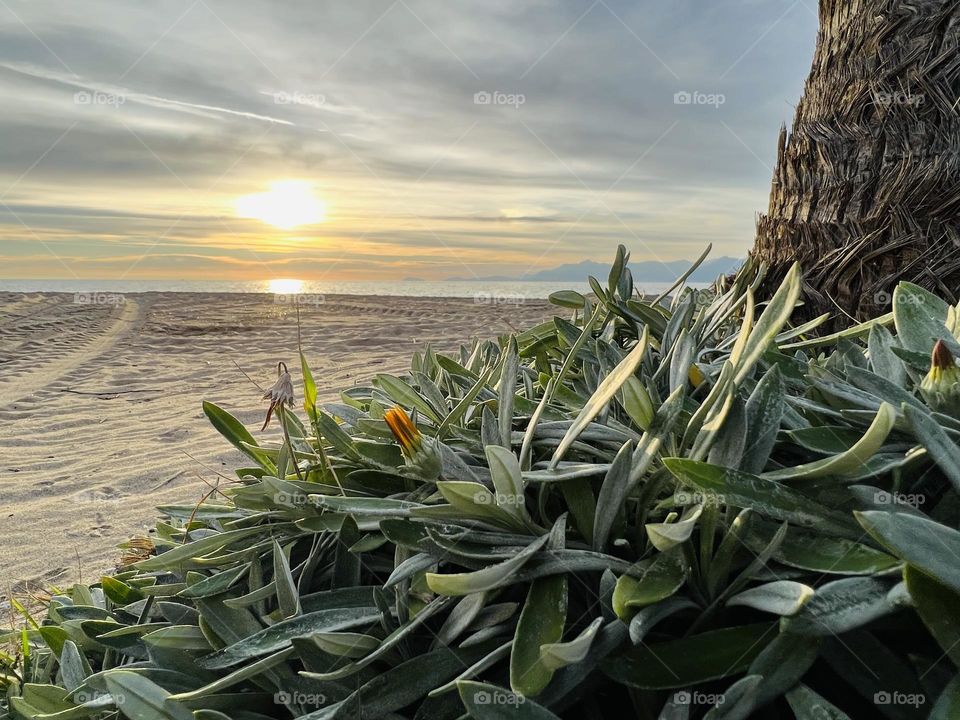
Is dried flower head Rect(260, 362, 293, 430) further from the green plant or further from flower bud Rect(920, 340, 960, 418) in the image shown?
flower bud Rect(920, 340, 960, 418)

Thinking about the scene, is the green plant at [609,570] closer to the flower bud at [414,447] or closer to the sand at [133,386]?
the flower bud at [414,447]

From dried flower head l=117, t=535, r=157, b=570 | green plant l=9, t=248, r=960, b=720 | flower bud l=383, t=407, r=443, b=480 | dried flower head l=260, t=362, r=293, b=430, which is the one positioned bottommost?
dried flower head l=117, t=535, r=157, b=570

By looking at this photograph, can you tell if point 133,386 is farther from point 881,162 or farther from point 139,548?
point 881,162

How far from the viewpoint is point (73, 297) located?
18.5 m

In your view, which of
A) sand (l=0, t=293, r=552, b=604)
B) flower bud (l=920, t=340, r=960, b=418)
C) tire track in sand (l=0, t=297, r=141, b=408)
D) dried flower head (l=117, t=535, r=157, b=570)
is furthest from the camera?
tire track in sand (l=0, t=297, r=141, b=408)

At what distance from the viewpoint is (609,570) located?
881 mm

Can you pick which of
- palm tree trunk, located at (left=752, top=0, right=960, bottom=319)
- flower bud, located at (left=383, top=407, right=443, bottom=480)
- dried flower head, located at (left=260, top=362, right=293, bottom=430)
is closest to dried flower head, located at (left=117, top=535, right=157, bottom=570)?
dried flower head, located at (left=260, top=362, right=293, bottom=430)

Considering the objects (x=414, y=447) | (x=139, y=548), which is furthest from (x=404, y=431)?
(x=139, y=548)

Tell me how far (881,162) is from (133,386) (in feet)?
27.6

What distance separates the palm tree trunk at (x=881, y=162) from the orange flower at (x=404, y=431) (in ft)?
4.84

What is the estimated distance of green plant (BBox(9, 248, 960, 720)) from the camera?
2.55 feet

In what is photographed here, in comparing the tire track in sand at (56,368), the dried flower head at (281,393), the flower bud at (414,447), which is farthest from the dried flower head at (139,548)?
the tire track in sand at (56,368)

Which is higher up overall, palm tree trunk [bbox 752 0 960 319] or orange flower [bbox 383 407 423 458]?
palm tree trunk [bbox 752 0 960 319]

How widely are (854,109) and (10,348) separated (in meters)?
12.7
